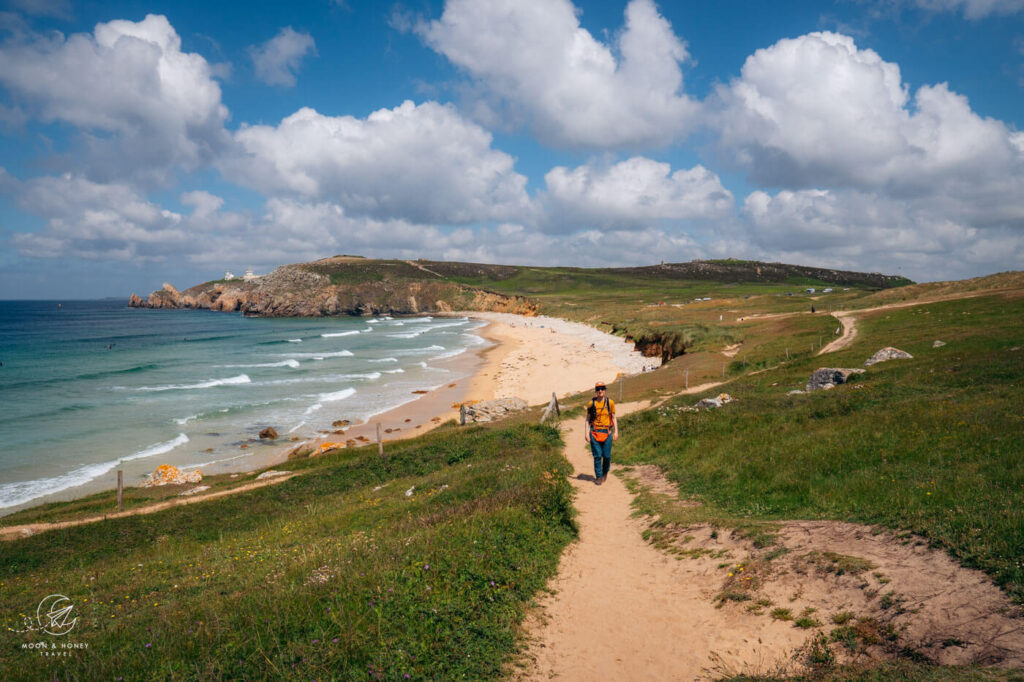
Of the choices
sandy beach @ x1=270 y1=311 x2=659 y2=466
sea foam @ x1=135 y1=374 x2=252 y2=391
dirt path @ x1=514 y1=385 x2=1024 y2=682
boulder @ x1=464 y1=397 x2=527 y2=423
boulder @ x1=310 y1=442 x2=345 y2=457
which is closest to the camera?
dirt path @ x1=514 y1=385 x2=1024 y2=682

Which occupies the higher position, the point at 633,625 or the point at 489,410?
the point at 633,625

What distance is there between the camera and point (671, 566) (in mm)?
9102

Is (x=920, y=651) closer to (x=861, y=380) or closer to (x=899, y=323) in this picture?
(x=861, y=380)

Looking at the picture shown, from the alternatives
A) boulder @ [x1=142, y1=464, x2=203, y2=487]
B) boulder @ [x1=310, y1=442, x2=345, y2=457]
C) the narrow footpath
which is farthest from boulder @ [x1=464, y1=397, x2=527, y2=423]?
the narrow footpath

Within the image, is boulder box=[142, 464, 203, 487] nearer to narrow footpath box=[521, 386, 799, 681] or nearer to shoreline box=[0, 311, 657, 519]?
shoreline box=[0, 311, 657, 519]

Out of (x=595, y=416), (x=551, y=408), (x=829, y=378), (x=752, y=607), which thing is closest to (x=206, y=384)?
(x=551, y=408)

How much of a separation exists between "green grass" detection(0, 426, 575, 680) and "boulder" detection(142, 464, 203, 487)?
9.58 m

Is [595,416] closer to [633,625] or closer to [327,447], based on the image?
[633,625]

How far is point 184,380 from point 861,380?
64.5m

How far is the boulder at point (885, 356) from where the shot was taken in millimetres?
27094

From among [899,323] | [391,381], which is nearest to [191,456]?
[391,381]

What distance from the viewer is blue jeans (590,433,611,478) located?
557 inches

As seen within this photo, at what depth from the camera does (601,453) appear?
14305 mm

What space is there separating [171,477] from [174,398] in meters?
26.4
